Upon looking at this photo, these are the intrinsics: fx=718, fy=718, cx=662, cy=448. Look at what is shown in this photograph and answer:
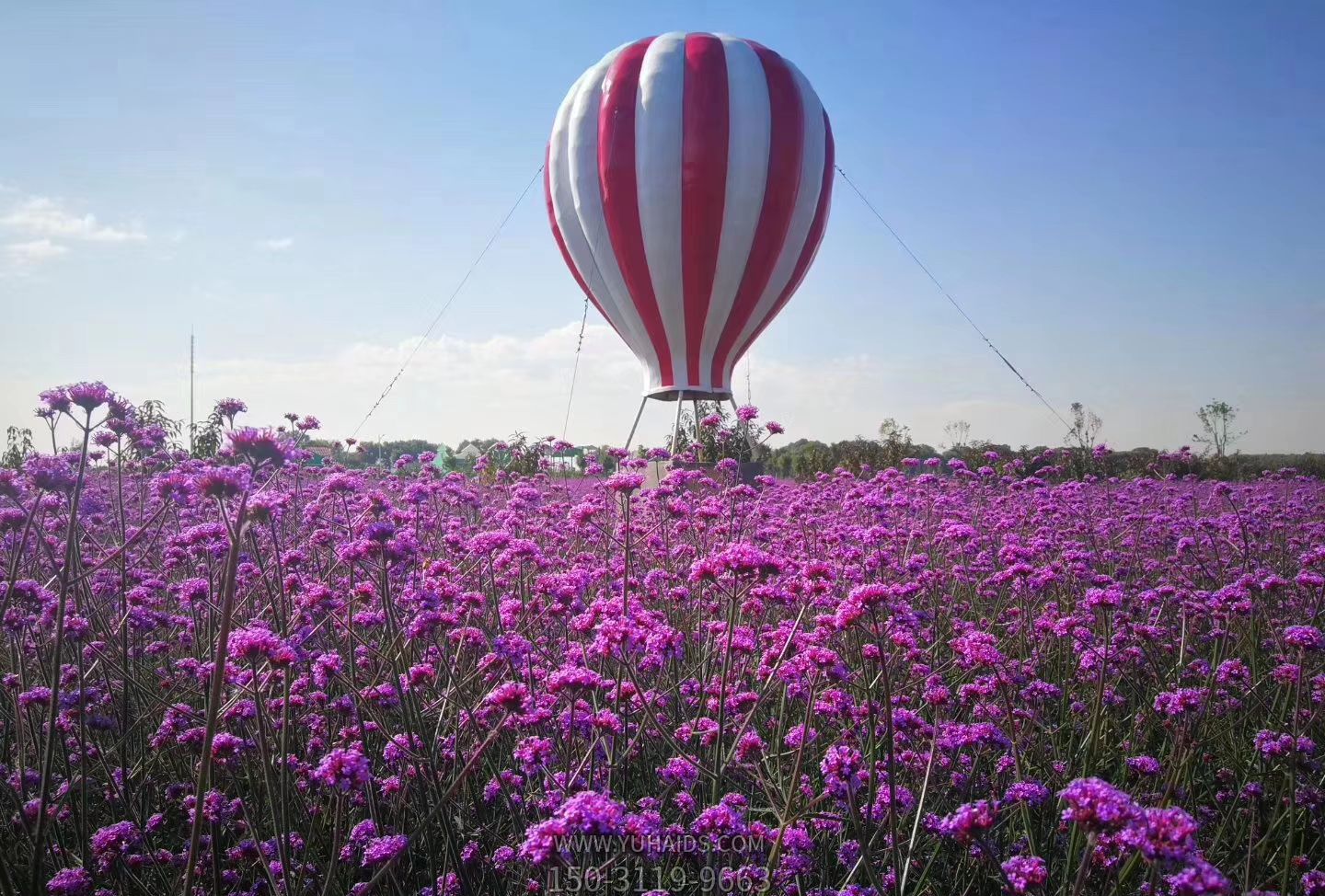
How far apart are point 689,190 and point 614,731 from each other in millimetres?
11091

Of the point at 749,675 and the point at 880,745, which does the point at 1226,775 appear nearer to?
the point at 880,745

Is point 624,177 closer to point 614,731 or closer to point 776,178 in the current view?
point 776,178

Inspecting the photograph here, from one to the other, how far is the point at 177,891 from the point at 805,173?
13038mm

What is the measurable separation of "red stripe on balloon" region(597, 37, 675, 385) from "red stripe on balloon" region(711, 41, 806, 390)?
1775 mm

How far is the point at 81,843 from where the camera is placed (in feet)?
8.49

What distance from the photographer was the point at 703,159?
39.6 feet

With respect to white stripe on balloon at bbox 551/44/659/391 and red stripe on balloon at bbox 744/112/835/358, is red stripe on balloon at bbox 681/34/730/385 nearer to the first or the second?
white stripe on balloon at bbox 551/44/659/391

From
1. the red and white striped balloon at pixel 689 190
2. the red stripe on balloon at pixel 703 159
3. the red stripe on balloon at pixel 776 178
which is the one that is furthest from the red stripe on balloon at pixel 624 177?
the red stripe on balloon at pixel 776 178

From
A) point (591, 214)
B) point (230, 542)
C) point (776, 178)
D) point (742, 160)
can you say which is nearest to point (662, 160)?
point (742, 160)

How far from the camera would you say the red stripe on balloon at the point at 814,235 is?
13648 millimetres

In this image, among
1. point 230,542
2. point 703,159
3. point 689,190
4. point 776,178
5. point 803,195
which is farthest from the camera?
point 803,195

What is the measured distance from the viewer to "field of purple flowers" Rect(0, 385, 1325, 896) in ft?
6.84

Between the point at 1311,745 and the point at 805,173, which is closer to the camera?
the point at 1311,745

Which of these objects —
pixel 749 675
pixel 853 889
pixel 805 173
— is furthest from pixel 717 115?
pixel 853 889
